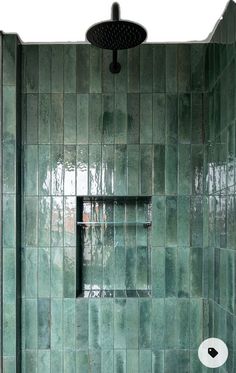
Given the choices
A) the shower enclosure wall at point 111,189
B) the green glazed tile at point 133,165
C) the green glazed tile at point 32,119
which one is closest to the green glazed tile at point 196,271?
the shower enclosure wall at point 111,189

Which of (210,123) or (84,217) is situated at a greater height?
(210,123)

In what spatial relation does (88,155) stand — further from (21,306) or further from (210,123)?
(21,306)

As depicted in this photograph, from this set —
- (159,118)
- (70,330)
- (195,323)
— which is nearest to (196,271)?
(195,323)

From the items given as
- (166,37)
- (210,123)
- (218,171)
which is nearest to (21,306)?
(218,171)

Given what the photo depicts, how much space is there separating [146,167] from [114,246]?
0.54 meters

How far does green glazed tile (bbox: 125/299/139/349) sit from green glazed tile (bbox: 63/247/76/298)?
0.35 metres

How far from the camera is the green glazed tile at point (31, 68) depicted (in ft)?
7.78

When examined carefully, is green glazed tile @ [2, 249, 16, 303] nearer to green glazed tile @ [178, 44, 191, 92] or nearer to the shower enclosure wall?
the shower enclosure wall

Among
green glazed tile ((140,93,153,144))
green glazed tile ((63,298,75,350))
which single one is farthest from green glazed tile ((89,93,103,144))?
green glazed tile ((63,298,75,350))

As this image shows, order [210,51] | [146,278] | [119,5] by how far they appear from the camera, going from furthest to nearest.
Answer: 1. [146,278]
2. [210,51]
3. [119,5]

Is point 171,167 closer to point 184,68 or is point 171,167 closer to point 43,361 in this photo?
point 184,68

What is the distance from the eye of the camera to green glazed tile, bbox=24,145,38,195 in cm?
235

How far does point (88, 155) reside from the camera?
2.35 metres

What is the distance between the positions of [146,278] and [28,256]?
74cm
